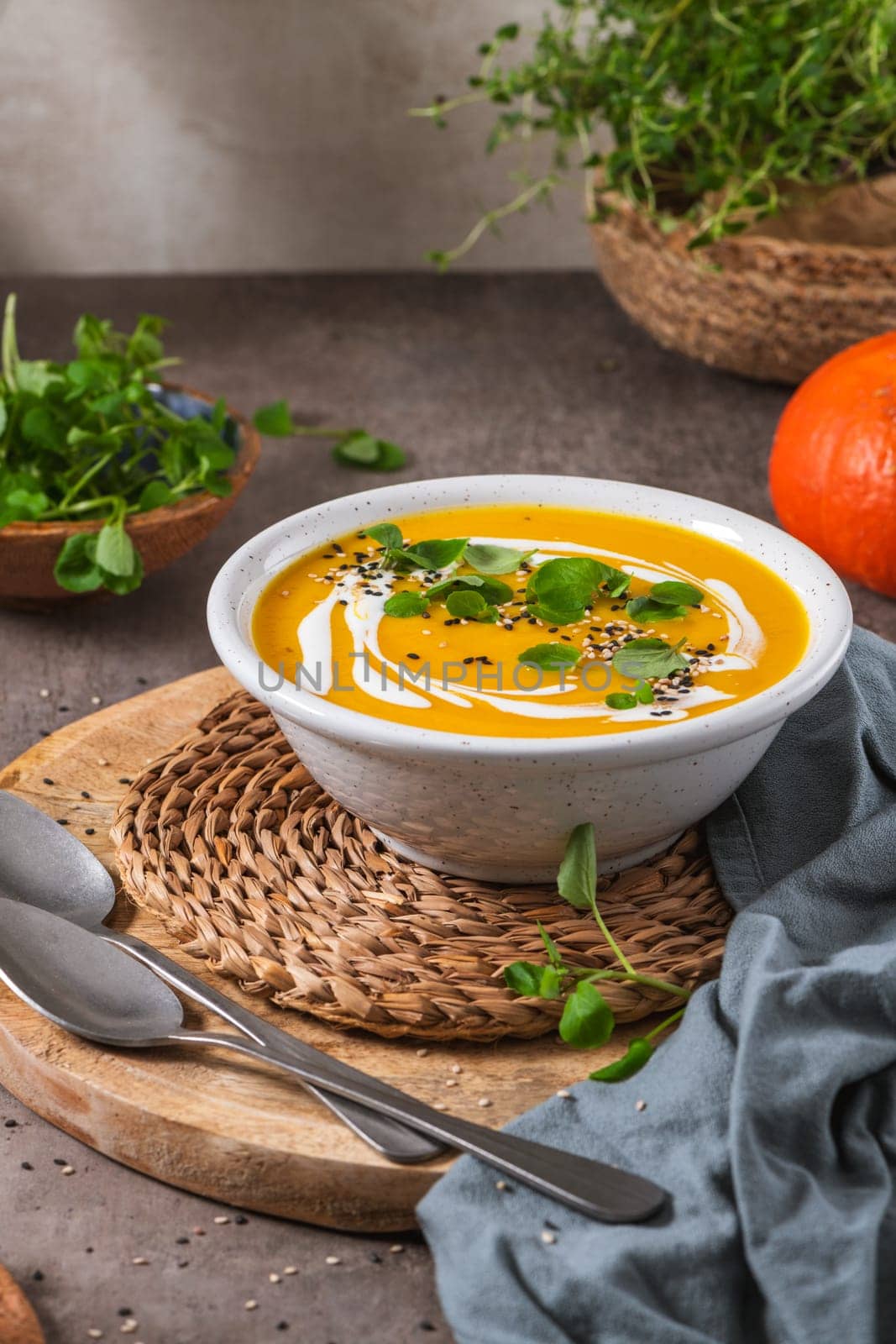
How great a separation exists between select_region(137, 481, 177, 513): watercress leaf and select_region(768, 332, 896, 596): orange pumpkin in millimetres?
807

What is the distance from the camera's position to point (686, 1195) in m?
0.93

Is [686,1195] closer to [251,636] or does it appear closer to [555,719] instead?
[555,719]

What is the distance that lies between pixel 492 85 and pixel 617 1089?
1.82 meters

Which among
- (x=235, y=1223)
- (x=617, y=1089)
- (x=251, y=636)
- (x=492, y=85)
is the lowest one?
(x=235, y=1223)

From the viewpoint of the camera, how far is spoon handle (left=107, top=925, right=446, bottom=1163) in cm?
99

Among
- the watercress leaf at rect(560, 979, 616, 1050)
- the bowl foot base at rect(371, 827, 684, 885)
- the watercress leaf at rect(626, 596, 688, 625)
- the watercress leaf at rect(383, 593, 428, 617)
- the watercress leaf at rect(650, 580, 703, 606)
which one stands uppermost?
the watercress leaf at rect(650, 580, 703, 606)

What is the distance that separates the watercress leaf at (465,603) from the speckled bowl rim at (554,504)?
168 mm

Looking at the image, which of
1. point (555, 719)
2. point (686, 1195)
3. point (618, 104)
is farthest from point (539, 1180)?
point (618, 104)

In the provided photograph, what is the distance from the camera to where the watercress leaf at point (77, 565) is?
1745 mm

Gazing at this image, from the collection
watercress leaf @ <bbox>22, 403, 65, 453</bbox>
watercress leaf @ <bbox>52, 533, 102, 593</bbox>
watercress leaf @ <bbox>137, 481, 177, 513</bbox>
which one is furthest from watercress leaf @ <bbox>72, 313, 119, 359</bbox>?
watercress leaf @ <bbox>52, 533, 102, 593</bbox>

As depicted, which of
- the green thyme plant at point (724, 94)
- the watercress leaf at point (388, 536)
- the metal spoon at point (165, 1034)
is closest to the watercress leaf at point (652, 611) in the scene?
the watercress leaf at point (388, 536)

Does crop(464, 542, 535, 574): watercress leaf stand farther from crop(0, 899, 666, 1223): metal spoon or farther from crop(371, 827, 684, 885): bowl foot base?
crop(0, 899, 666, 1223): metal spoon

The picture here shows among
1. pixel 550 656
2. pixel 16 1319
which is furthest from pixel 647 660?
pixel 16 1319

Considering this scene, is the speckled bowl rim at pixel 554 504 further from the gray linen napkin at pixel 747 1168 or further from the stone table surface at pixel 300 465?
the stone table surface at pixel 300 465
